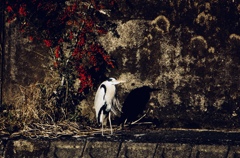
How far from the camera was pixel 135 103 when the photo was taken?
7.47 m

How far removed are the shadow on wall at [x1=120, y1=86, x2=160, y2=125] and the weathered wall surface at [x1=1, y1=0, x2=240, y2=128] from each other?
0.20ft

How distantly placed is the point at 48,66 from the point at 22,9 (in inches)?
31.7

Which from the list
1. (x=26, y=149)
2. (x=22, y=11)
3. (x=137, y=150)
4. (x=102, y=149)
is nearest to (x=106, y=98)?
(x=102, y=149)

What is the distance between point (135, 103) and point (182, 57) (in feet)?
2.84

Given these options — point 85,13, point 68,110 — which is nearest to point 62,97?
point 68,110

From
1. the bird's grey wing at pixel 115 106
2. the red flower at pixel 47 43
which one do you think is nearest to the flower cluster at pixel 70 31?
the red flower at pixel 47 43

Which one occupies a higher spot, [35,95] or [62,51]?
[62,51]

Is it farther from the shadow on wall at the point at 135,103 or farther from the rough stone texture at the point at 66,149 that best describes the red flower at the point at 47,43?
the rough stone texture at the point at 66,149

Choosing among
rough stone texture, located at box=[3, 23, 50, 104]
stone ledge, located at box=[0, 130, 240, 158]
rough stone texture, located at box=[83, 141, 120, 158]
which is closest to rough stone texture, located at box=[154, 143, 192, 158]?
stone ledge, located at box=[0, 130, 240, 158]

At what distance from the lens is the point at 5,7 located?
24.0 feet

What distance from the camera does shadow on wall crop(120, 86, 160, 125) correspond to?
736 centimetres

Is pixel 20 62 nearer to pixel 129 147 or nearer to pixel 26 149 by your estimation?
pixel 26 149

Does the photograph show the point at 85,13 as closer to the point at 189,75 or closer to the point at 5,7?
the point at 5,7

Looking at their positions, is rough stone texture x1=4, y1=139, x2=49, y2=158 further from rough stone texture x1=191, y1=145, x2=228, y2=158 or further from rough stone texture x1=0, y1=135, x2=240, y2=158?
rough stone texture x1=191, y1=145, x2=228, y2=158
